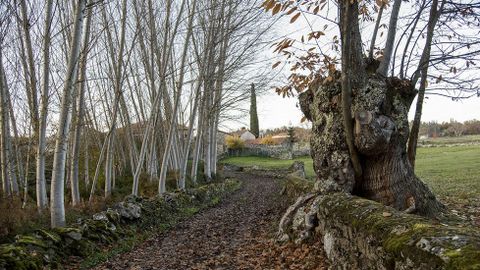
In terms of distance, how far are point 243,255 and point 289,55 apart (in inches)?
132

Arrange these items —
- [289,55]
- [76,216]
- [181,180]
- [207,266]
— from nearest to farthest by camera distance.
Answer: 1. [289,55]
2. [207,266]
3. [76,216]
4. [181,180]

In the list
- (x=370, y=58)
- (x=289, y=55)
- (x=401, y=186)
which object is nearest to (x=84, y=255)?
(x=289, y=55)

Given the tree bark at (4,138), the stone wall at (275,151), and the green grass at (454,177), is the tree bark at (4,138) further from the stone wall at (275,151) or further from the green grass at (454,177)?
the stone wall at (275,151)

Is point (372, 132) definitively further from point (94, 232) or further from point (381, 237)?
point (94, 232)

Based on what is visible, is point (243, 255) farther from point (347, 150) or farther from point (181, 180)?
point (181, 180)

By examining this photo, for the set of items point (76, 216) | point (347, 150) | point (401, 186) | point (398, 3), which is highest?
point (398, 3)

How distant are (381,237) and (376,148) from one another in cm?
240

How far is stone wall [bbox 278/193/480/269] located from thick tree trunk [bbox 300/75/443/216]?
699 millimetres

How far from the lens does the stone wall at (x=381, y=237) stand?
7.48 ft

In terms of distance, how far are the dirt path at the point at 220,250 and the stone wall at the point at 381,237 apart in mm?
428

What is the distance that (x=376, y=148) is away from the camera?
5.24 meters

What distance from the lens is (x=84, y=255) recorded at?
5.85 m

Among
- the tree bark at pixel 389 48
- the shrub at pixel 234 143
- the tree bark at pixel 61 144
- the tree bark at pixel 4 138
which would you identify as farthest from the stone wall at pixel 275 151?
the tree bark at pixel 61 144

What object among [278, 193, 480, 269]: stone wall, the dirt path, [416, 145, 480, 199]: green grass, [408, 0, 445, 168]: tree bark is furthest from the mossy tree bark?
[416, 145, 480, 199]: green grass
